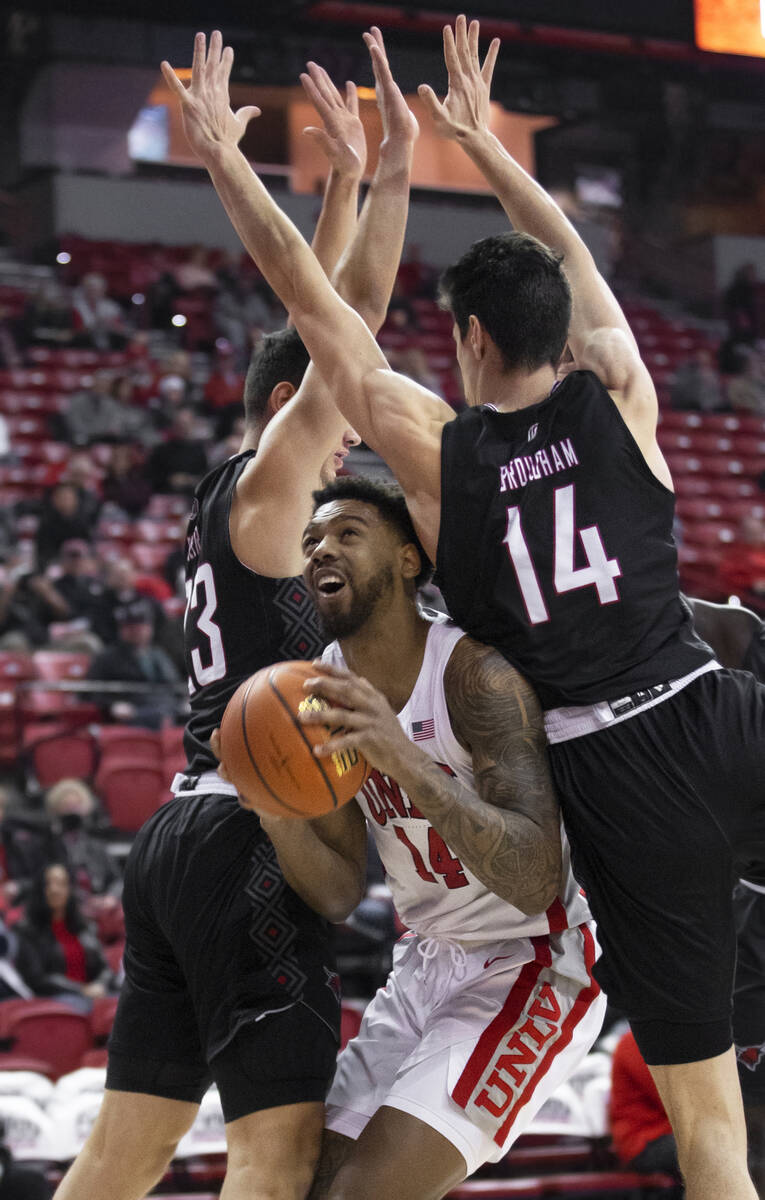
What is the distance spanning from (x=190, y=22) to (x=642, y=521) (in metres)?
14.5

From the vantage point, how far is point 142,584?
1084 cm

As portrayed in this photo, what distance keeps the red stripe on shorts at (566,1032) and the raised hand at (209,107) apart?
212 cm

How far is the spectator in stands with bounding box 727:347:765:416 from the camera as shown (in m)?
17.3

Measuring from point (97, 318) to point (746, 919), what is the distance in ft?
39.5

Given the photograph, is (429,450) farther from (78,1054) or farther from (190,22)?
→ (190,22)

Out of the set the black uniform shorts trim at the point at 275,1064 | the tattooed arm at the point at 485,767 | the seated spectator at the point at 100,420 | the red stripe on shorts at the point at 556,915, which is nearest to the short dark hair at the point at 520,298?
the tattooed arm at the point at 485,767

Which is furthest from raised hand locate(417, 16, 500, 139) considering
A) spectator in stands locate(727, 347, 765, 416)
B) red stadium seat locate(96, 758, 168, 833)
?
spectator in stands locate(727, 347, 765, 416)

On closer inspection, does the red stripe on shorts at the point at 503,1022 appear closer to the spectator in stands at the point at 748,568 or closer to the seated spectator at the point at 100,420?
the spectator in stands at the point at 748,568

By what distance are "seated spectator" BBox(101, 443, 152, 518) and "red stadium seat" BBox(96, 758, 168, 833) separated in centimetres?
395

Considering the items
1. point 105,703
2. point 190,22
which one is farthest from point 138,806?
point 190,22

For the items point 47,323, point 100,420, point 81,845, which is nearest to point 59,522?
point 100,420

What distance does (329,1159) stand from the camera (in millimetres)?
3207

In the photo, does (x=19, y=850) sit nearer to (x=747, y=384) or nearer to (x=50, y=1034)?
(x=50, y=1034)

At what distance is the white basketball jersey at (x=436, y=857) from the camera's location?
3.25m
